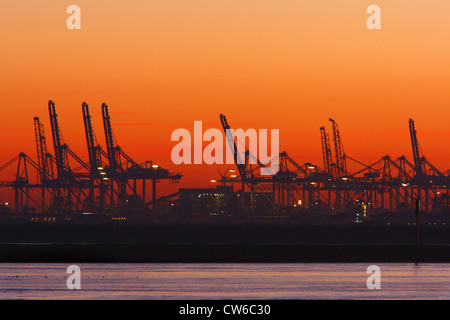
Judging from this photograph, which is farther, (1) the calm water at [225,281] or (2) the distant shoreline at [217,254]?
(2) the distant shoreline at [217,254]

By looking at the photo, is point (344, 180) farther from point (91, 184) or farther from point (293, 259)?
point (293, 259)

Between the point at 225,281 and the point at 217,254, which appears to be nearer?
the point at 225,281

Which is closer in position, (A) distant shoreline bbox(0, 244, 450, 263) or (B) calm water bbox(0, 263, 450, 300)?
(B) calm water bbox(0, 263, 450, 300)

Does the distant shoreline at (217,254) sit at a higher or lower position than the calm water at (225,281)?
lower

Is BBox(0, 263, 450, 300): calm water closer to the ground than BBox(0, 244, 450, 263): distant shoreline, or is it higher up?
higher up

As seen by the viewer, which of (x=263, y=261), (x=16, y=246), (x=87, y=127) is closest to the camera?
(x=263, y=261)

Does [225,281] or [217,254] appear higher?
[225,281]
